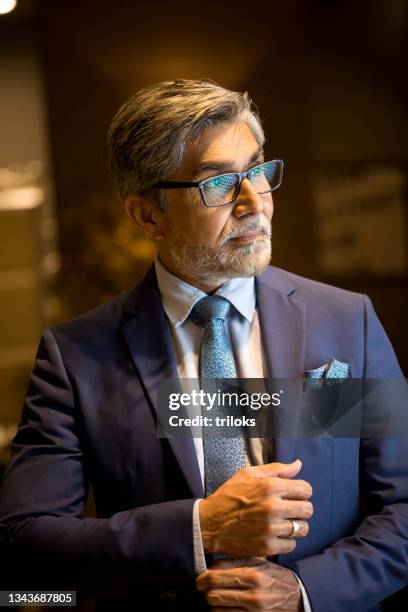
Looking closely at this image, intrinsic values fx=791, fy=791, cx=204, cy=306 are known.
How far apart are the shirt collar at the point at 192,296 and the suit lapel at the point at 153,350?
24 mm

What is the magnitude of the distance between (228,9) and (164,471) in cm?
276

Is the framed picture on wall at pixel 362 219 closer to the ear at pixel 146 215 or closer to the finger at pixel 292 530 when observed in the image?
the ear at pixel 146 215

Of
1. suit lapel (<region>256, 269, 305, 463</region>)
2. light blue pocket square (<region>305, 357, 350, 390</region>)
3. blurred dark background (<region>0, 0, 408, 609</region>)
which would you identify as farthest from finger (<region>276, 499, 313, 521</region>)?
blurred dark background (<region>0, 0, 408, 609</region>)

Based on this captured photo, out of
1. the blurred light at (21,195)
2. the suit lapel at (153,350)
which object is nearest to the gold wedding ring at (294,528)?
the suit lapel at (153,350)

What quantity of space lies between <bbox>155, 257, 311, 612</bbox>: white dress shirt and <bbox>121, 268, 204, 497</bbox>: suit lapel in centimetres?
2

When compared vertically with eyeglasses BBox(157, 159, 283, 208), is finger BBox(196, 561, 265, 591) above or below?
below

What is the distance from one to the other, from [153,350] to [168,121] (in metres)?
0.46

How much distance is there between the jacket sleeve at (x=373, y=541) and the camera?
145cm

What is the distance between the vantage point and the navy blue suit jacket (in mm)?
1452

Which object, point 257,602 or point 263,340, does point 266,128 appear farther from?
point 257,602

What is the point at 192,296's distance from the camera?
164 centimetres

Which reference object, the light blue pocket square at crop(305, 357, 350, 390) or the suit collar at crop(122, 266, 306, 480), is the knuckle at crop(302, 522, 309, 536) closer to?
the suit collar at crop(122, 266, 306, 480)

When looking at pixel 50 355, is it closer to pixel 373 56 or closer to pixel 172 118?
pixel 172 118

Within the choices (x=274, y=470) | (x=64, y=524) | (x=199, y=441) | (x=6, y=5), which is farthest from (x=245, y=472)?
(x=6, y=5)
